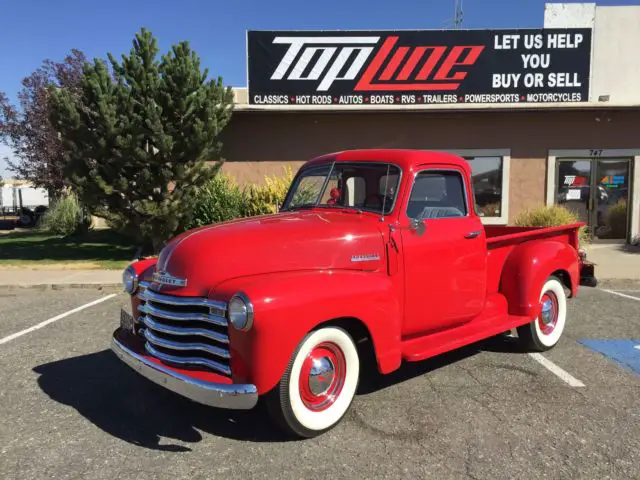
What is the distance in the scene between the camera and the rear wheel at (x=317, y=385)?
10.2 feet

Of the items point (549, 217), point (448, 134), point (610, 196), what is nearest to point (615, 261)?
point (549, 217)

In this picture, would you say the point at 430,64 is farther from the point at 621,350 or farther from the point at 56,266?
the point at 56,266

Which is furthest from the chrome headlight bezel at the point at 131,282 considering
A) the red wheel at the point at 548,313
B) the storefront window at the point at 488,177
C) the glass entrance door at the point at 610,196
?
the glass entrance door at the point at 610,196

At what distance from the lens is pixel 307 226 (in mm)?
3695

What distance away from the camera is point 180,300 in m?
3.23

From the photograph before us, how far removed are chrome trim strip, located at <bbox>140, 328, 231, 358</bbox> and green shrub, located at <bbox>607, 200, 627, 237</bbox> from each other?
42.5 ft

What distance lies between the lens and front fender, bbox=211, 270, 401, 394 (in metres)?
2.93

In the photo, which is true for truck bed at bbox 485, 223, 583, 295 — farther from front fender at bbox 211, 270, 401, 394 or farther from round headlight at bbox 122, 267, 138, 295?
round headlight at bbox 122, 267, 138, 295

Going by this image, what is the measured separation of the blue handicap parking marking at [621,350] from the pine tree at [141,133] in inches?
315

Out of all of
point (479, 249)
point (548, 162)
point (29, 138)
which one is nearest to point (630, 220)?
point (548, 162)

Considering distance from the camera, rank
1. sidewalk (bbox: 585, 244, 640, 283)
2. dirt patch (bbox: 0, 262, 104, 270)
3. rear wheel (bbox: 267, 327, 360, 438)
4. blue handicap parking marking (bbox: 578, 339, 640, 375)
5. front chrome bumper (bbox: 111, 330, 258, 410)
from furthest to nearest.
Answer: dirt patch (bbox: 0, 262, 104, 270), sidewalk (bbox: 585, 244, 640, 283), blue handicap parking marking (bbox: 578, 339, 640, 375), rear wheel (bbox: 267, 327, 360, 438), front chrome bumper (bbox: 111, 330, 258, 410)

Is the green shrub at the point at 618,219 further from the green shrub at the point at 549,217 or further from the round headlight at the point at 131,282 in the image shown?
the round headlight at the point at 131,282

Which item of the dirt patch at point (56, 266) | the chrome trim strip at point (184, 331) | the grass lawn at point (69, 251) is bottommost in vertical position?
the dirt patch at point (56, 266)

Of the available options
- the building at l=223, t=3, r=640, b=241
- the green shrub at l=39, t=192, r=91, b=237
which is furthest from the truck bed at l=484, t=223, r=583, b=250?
the green shrub at l=39, t=192, r=91, b=237
